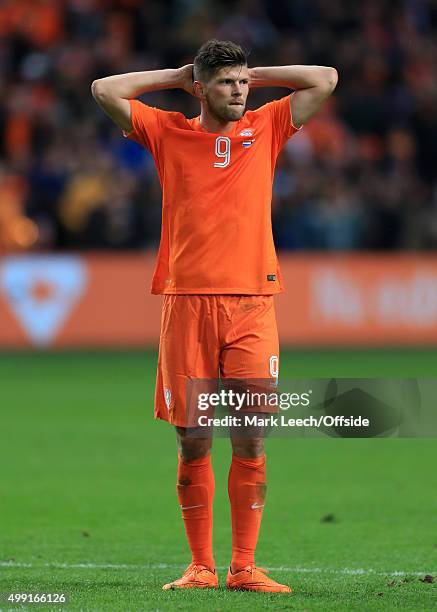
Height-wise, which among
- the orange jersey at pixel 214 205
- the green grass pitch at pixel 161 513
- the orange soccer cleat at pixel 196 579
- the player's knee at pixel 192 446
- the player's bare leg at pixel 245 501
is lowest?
the green grass pitch at pixel 161 513

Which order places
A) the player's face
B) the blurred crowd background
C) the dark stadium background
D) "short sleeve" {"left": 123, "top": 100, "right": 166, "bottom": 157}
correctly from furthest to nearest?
the blurred crowd background → the dark stadium background → "short sleeve" {"left": 123, "top": 100, "right": 166, "bottom": 157} → the player's face

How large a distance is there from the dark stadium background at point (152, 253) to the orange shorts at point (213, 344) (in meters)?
0.88

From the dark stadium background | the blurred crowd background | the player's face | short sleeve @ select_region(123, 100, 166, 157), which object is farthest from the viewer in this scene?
the blurred crowd background

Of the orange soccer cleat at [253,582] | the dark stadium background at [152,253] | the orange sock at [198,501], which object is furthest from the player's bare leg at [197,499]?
the dark stadium background at [152,253]

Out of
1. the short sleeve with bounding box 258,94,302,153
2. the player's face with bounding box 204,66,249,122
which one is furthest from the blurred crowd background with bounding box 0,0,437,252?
the player's face with bounding box 204,66,249,122

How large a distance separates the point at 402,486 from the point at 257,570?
3.17 metres

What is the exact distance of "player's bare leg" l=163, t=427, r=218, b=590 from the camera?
6008 millimetres

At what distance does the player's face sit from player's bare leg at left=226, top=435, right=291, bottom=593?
54.5 inches

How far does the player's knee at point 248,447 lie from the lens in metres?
5.96

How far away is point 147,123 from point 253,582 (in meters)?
2.01

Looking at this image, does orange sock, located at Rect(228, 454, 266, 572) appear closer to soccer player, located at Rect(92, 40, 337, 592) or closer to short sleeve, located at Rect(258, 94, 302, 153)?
soccer player, located at Rect(92, 40, 337, 592)

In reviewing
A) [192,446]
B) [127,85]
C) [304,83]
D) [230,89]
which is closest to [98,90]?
[127,85]

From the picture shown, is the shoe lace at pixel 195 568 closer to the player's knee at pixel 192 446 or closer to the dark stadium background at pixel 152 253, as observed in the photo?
the dark stadium background at pixel 152 253

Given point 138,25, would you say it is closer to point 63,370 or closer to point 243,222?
point 63,370
